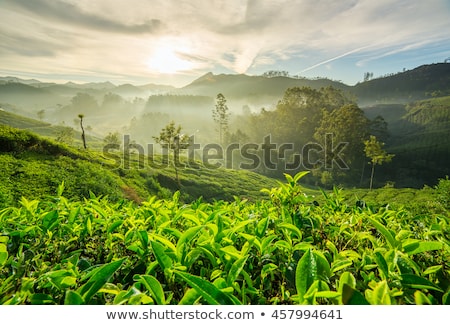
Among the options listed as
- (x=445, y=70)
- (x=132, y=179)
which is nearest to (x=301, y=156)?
(x=132, y=179)

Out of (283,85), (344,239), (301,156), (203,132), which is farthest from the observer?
(283,85)

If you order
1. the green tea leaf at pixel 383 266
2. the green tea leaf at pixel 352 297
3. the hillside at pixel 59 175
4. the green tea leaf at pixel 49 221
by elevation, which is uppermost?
the green tea leaf at pixel 352 297

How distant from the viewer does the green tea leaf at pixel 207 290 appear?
572 mm

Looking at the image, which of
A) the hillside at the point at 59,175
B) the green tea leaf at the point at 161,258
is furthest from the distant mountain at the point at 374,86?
the green tea leaf at the point at 161,258

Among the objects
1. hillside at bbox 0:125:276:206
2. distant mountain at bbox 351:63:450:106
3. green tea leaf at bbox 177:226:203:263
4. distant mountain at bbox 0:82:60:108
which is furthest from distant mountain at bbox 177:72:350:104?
green tea leaf at bbox 177:226:203:263

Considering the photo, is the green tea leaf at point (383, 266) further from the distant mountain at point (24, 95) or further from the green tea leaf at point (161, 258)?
the distant mountain at point (24, 95)

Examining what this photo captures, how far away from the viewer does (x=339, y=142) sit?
4684 centimetres

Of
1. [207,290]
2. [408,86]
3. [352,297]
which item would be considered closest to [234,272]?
[207,290]

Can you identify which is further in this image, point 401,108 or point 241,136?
point 401,108

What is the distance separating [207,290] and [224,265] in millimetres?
228

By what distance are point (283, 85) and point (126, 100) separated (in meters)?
94.0

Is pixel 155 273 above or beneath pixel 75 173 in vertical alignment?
above

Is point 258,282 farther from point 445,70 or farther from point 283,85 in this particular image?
point 283,85

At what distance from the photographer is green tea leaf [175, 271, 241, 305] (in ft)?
1.88
